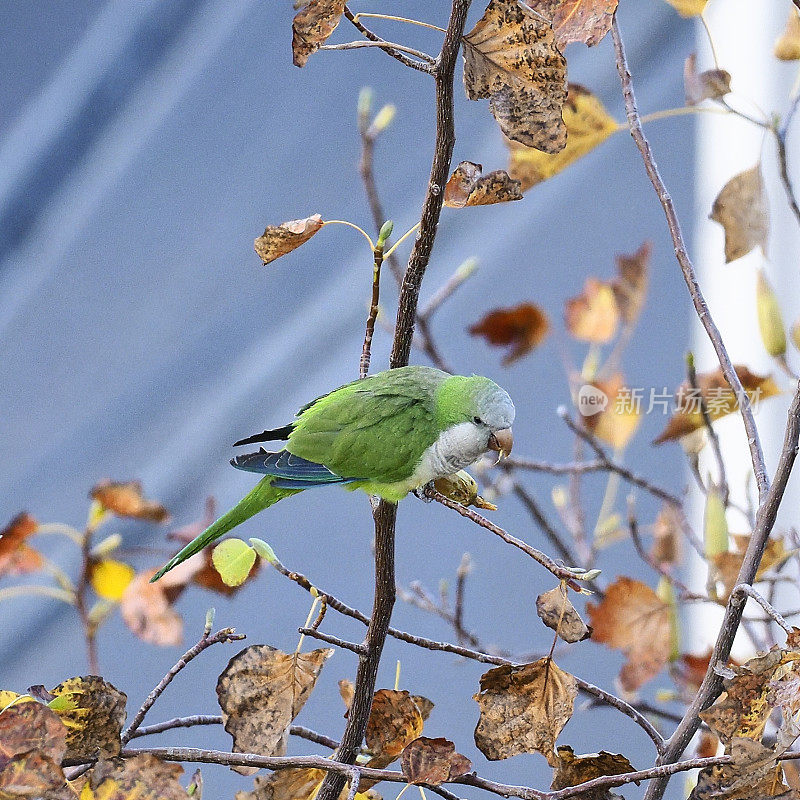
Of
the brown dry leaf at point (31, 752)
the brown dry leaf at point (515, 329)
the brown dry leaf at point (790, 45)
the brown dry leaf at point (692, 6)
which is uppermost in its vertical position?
the brown dry leaf at point (790, 45)

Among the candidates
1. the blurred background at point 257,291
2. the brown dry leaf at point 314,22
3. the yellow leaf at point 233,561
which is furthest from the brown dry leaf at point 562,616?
the blurred background at point 257,291

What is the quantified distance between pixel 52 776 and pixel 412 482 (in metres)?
0.25

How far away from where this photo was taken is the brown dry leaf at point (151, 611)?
0.55 meters

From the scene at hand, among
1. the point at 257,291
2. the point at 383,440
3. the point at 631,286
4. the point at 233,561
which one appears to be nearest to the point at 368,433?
the point at 383,440

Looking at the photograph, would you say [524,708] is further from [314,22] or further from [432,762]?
[314,22]

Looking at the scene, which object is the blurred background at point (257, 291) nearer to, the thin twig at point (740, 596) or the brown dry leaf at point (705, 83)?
the brown dry leaf at point (705, 83)

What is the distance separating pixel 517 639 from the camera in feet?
4.00

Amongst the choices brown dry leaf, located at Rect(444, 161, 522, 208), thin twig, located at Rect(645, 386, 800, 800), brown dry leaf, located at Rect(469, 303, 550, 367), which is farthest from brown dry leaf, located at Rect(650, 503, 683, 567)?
brown dry leaf, located at Rect(444, 161, 522, 208)

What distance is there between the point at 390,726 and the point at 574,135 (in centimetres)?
33

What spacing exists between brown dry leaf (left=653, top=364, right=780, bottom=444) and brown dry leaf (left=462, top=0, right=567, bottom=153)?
0.88 ft

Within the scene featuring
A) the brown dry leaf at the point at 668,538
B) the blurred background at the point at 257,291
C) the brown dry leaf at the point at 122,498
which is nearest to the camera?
the brown dry leaf at the point at 122,498

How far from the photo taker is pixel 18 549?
0.54 metres

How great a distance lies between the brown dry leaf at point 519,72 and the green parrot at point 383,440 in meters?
0.19

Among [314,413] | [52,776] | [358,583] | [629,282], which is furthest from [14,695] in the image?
[358,583]
